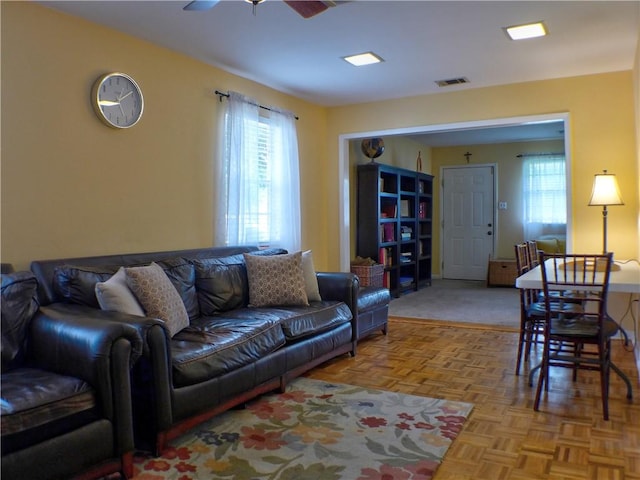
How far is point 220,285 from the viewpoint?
11.9 feet

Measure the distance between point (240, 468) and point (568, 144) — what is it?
13.3 ft

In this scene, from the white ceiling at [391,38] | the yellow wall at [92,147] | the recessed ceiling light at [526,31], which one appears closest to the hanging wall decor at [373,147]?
the white ceiling at [391,38]

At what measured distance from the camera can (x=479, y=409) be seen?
9.52 feet

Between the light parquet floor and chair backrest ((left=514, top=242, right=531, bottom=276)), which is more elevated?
chair backrest ((left=514, top=242, right=531, bottom=276))

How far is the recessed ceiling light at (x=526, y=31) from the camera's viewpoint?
3.50 m

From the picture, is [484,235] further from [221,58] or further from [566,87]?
[221,58]

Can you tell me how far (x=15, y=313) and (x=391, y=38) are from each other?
2919mm

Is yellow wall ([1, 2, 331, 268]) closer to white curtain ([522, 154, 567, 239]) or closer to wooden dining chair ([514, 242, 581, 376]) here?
wooden dining chair ([514, 242, 581, 376])

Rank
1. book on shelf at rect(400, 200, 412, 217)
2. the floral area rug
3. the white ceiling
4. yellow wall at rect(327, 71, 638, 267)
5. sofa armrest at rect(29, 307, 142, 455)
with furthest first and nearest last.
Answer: book on shelf at rect(400, 200, 412, 217)
yellow wall at rect(327, 71, 638, 267)
the white ceiling
the floral area rug
sofa armrest at rect(29, 307, 142, 455)

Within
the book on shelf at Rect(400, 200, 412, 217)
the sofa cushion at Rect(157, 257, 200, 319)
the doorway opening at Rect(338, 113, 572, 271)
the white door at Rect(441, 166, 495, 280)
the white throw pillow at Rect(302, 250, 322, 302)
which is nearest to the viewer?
the sofa cushion at Rect(157, 257, 200, 319)

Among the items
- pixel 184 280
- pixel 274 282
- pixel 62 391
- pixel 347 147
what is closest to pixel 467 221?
pixel 347 147

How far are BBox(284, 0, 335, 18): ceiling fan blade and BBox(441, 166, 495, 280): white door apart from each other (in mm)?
6899

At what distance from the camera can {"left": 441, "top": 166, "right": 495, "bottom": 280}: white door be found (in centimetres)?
883

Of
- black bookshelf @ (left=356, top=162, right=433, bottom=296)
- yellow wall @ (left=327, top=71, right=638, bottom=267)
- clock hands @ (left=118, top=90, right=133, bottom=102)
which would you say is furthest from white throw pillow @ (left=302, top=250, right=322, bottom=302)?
black bookshelf @ (left=356, top=162, right=433, bottom=296)
